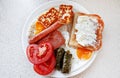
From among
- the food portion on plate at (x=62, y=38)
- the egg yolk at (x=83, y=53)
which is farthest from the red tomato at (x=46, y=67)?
the egg yolk at (x=83, y=53)

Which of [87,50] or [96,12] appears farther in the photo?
[96,12]

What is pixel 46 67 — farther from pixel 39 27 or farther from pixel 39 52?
pixel 39 27

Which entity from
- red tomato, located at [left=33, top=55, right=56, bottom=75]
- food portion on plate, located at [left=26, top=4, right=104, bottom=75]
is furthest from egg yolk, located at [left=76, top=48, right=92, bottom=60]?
red tomato, located at [left=33, top=55, right=56, bottom=75]

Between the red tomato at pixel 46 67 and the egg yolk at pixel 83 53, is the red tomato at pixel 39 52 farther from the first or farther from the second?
the egg yolk at pixel 83 53

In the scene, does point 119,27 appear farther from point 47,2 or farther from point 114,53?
point 47,2

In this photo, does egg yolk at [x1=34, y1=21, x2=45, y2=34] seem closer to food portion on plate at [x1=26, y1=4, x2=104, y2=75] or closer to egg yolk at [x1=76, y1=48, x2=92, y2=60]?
food portion on plate at [x1=26, y1=4, x2=104, y2=75]

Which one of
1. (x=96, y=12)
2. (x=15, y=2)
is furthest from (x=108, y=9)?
(x=15, y=2)

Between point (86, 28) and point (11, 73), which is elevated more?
point (86, 28)
